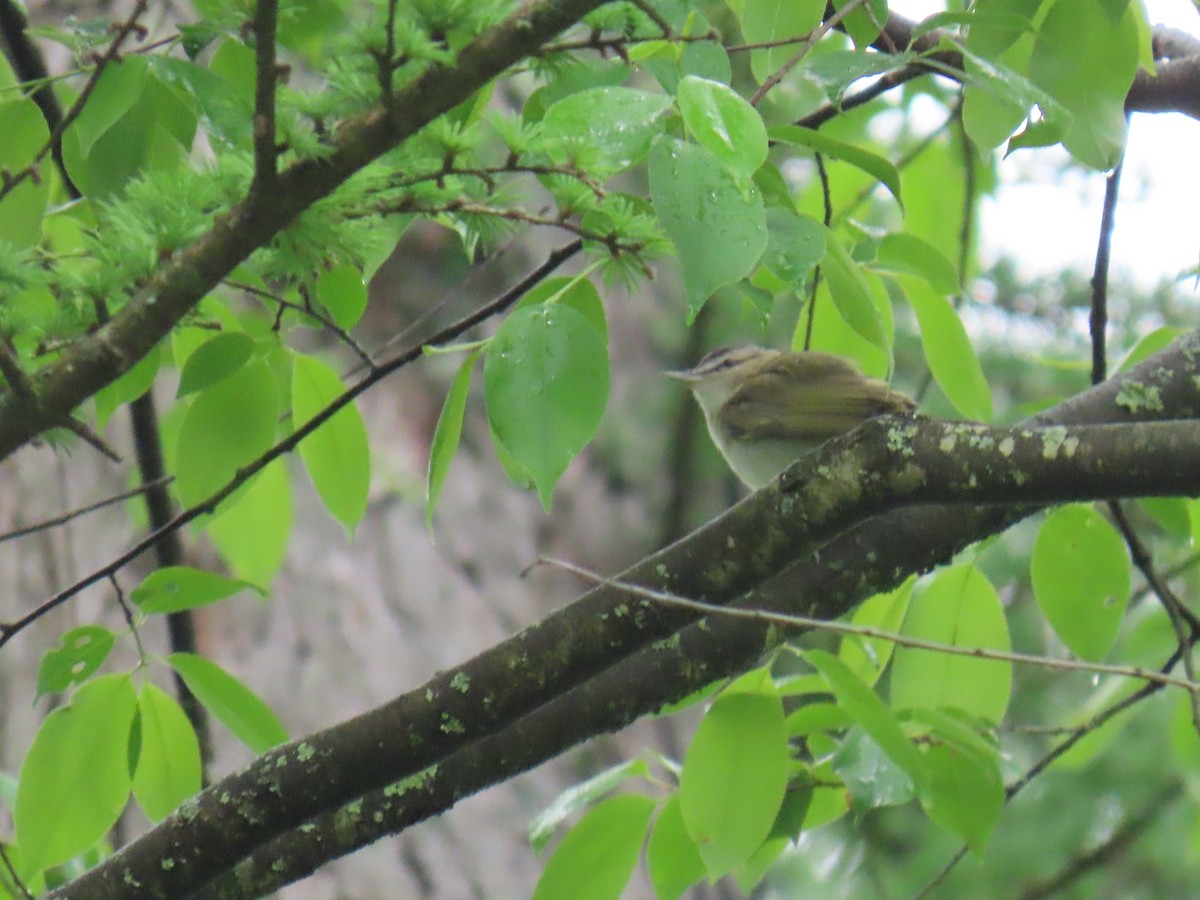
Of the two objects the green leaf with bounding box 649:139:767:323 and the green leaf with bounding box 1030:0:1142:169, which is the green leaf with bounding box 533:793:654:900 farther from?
the green leaf with bounding box 1030:0:1142:169

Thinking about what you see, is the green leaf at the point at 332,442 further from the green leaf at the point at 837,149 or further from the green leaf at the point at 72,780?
the green leaf at the point at 837,149

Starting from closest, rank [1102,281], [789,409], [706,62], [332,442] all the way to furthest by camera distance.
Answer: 1. [706,62]
2. [332,442]
3. [1102,281]
4. [789,409]

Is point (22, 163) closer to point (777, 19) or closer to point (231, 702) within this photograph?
point (231, 702)

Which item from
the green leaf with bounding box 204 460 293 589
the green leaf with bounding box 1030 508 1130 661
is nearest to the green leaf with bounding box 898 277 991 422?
the green leaf with bounding box 1030 508 1130 661

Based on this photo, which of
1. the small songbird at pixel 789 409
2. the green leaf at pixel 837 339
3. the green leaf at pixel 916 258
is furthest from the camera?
the small songbird at pixel 789 409

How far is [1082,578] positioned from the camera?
169cm

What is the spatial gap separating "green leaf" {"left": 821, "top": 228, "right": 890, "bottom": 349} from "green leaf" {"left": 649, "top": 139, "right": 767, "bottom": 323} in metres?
0.32

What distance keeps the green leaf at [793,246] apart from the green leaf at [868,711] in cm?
41

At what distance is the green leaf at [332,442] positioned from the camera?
5.43ft

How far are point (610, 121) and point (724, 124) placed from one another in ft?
0.31

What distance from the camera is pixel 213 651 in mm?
3619

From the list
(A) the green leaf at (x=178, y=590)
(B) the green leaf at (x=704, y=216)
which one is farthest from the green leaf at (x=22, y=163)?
(B) the green leaf at (x=704, y=216)

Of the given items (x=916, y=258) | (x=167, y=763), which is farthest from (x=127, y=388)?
(x=916, y=258)

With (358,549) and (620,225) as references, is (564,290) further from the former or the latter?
(358,549)
